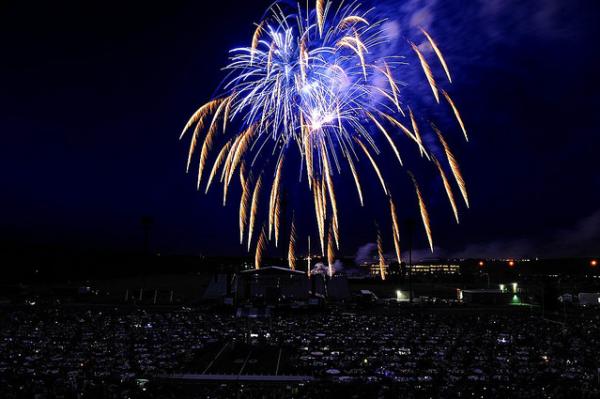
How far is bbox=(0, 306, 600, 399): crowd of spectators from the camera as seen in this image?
652 inches

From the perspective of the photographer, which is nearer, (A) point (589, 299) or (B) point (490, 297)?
(B) point (490, 297)

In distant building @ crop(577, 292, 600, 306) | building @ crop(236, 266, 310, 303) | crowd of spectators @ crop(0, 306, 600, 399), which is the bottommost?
crowd of spectators @ crop(0, 306, 600, 399)

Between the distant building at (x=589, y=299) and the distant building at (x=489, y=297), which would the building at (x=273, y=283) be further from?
the distant building at (x=589, y=299)

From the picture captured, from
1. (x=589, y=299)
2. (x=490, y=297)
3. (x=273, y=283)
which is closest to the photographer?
(x=490, y=297)

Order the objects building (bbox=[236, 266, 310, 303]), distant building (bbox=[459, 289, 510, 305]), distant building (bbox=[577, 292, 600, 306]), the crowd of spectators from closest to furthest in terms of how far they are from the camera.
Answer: the crowd of spectators < distant building (bbox=[459, 289, 510, 305]) < distant building (bbox=[577, 292, 600, 306]) < building (bbox=[236, 266, 310, 303])

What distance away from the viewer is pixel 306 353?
909 inches

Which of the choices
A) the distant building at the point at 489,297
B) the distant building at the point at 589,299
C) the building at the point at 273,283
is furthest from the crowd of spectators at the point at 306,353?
the distant building at the point at 589,299

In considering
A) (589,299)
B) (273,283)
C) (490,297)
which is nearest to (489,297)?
(490,297)

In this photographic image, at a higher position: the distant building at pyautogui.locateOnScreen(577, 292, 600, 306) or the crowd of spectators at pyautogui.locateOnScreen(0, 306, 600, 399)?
the distant building at pyautogui.locateOnScreen(577, 292, 600, 306)

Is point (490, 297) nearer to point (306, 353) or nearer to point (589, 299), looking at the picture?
point (589, 299)

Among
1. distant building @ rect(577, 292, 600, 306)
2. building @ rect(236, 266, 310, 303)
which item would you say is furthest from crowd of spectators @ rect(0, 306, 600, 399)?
distant building @ rect(577, 292, 600, 306)

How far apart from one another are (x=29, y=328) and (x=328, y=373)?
63.0 ft

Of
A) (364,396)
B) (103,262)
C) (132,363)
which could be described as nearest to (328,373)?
(364,396)

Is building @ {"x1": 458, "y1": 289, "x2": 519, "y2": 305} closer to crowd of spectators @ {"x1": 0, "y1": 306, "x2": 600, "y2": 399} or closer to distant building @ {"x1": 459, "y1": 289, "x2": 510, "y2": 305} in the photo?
distant building @ {"x1": 459, "y1": 289, "x2": 510, "y2": 305}
